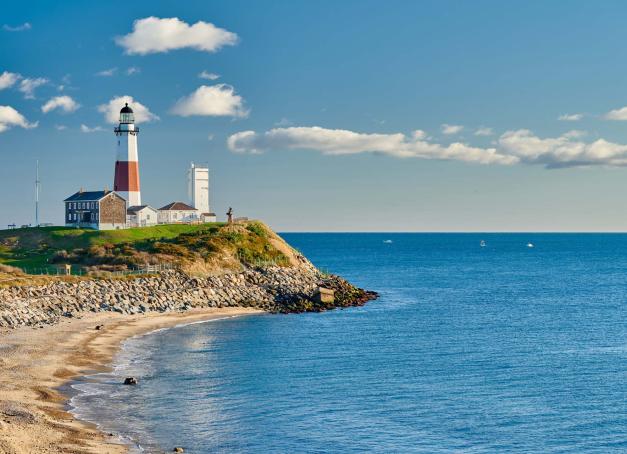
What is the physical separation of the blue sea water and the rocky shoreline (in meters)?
6.96

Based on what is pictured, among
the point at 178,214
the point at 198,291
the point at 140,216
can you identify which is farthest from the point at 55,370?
the point at 178,214

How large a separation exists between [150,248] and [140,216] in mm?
20857

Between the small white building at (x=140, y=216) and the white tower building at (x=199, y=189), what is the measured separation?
10.7 metres

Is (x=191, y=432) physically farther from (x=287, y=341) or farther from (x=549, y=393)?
(x=287, y=341)

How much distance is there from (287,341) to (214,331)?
8681 millimetres

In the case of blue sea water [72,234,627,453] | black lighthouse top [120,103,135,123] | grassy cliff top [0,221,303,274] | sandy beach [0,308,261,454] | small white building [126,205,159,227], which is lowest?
blue sea water [72,234,627,453]

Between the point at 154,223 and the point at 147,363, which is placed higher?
the point at 154,223

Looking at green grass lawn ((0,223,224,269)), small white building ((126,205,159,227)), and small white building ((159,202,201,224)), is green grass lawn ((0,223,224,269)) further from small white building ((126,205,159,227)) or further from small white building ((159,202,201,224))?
small white building ((159,202,201,224))

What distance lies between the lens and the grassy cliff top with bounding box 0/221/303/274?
97438 mm

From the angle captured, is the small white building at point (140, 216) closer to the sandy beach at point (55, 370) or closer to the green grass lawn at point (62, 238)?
the green grass lawn at point (62, 238)

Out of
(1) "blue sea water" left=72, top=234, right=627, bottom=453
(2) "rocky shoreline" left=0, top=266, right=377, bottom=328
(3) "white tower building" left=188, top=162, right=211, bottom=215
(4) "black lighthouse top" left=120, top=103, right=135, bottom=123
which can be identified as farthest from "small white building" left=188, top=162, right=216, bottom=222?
(1) "blue sea water" left=72, top=234, right=627, bottom=453

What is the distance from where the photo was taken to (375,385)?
48.4 m

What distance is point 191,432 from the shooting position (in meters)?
37.7

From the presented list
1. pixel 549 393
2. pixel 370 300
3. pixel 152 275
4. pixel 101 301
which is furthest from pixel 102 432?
pixel 370 300
